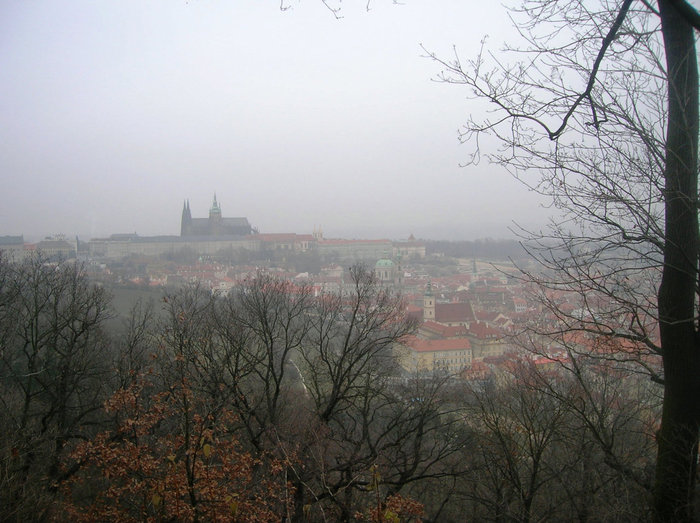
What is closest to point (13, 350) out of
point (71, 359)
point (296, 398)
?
point (71, 359)

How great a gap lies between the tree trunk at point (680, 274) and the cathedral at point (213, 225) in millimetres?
62551

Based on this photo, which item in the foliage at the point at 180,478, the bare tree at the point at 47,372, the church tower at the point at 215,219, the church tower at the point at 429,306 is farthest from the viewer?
the church tower at the point at 215,219

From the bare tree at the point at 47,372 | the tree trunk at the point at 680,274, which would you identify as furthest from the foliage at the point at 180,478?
the tree trunk at the point at 680,274

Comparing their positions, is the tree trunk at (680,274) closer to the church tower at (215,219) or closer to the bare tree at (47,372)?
the bare tree at (47,372)

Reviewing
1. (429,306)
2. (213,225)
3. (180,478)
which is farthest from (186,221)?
(180,478)

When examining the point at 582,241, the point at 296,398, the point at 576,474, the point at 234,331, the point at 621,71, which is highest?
the point at 621,71

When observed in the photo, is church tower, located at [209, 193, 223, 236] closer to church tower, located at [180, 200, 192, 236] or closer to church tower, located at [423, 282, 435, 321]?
church tower, located at [180, 200, 192, 236]

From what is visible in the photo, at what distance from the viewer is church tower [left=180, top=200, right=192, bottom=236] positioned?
63656 mm

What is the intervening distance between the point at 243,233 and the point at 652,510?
207ft

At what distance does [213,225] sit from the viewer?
6444 centimetres

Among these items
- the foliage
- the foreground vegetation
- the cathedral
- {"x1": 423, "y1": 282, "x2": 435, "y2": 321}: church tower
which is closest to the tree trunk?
the foreground vegetation

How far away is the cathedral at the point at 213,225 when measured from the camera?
209ft

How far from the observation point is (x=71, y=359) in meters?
8.30

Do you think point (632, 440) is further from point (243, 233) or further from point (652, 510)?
point (243, 233)
